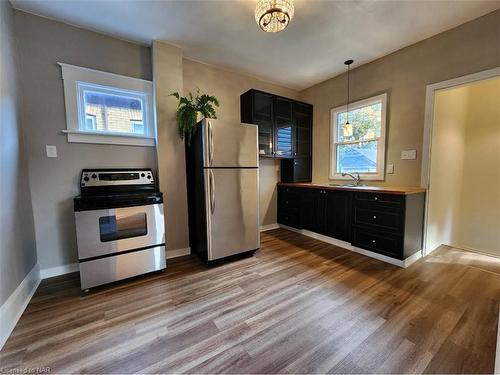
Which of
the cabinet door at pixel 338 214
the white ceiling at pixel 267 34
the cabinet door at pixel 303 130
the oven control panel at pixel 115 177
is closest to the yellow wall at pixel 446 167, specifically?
the white ceiling at pixel 267 34

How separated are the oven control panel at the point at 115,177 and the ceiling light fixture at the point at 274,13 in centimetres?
202

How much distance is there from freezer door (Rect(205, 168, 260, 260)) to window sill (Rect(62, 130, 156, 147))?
986mm

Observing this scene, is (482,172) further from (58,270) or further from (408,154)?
(58,270)

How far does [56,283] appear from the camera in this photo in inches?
81.6

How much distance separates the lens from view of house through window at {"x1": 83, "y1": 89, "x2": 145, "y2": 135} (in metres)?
2.35

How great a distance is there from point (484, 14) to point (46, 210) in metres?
5.05

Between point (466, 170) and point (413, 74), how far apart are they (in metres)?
1.77

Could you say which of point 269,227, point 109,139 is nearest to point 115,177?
point 109,139

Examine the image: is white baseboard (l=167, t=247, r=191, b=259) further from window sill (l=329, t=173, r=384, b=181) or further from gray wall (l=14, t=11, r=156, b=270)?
window sill (l=329, t=173, r=384, b=181)

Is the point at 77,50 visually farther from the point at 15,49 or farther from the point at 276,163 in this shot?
the point at 276,163

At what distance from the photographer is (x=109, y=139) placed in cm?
239

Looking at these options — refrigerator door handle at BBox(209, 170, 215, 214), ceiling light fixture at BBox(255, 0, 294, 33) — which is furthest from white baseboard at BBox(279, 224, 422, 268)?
ceiling light fixture at BBox(255, 0, 294, 33)

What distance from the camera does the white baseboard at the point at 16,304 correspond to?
1390 mm

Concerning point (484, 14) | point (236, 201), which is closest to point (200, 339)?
point (236, 201)
